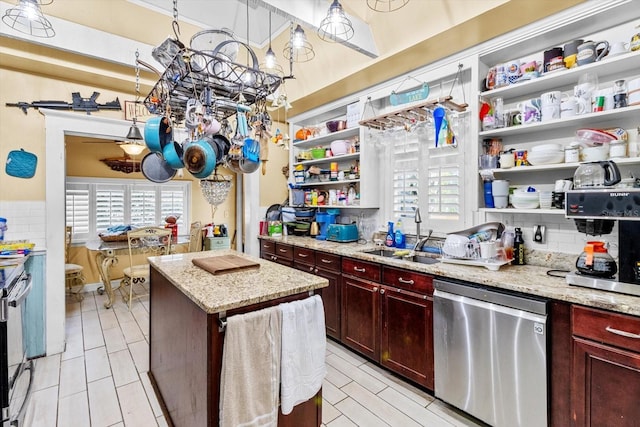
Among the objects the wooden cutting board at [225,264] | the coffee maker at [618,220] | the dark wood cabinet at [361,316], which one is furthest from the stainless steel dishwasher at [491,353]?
the wooden cutting board at [225,264]

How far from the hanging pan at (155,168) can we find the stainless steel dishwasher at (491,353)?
204 centimetres

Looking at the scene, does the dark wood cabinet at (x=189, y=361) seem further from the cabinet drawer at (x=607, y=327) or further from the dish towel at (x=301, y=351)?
the cabinet drawer at (x=607, y=327)

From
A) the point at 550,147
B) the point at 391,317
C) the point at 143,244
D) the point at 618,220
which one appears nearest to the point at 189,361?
the point at 391,317

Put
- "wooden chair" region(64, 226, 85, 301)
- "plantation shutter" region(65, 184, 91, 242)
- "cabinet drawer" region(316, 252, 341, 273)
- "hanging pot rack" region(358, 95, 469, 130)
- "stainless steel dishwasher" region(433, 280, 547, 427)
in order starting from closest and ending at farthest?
1. "stainless steel dishwasher" region(433, 280, 547, 427)
2. "hanging pot rack" region(358, 95, 469, 130)
3. "cabinet drawer" region(316, 252, 341, 273)
4. "wooden chair" region(64, 226, 85, 301)
5. "plantation shutter" region(65, 184, 91, 242)

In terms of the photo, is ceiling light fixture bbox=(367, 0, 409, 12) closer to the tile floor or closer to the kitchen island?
the kitchen island

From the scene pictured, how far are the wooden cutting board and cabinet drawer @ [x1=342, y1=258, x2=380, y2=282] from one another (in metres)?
0.95

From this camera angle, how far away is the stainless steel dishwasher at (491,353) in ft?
5.22

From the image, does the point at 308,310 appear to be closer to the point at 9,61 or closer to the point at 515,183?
the point at 515,183

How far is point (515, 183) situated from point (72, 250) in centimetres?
573

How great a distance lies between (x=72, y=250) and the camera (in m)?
4.57

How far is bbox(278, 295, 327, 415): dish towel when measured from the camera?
1.46m

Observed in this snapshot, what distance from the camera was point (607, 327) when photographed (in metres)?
1.39

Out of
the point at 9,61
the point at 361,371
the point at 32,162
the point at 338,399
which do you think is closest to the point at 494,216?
the point at 361,371

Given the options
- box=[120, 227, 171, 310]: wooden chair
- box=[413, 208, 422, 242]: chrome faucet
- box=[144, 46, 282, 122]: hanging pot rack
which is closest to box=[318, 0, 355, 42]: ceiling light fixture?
box=[144, 46, 282, 122]: hanging pot rack
